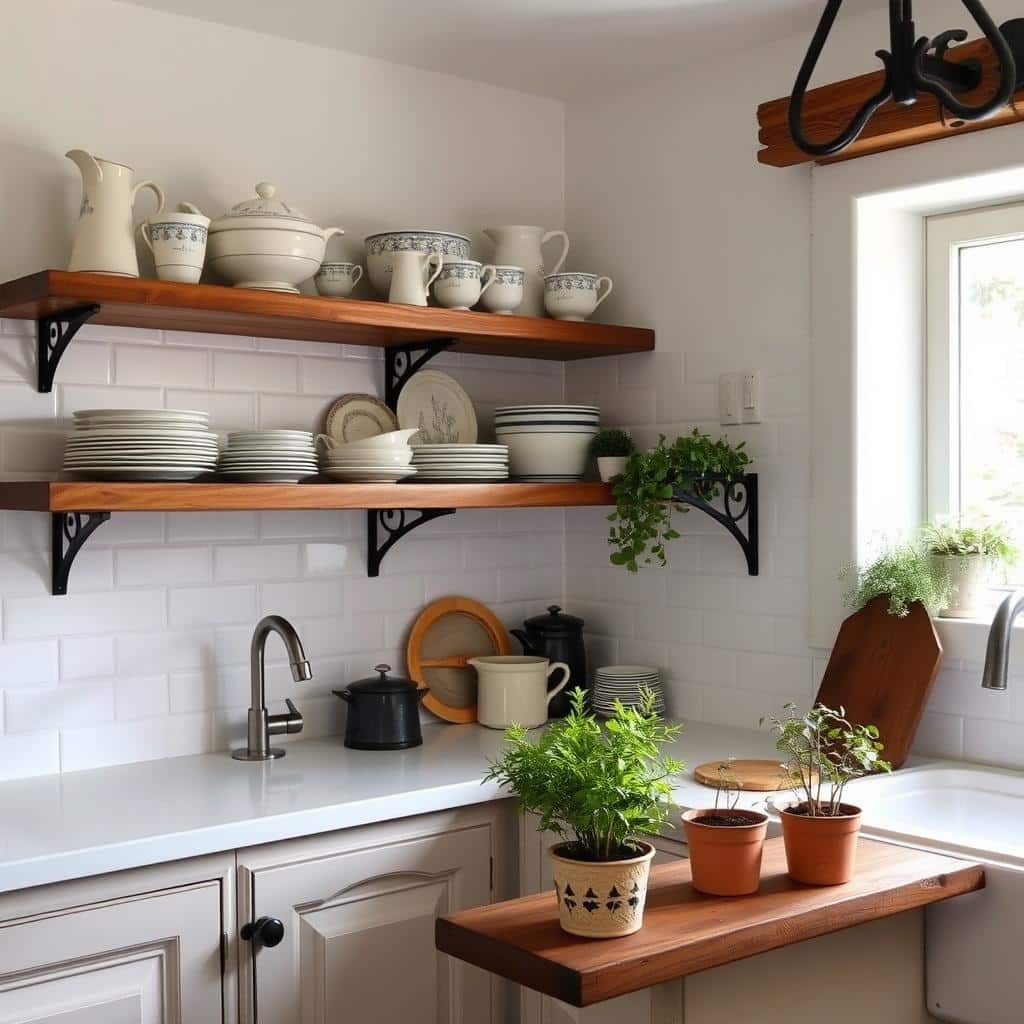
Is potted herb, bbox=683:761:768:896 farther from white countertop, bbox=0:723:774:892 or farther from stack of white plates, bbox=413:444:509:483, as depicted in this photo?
stack of white plates, bbox=413:444:509:483

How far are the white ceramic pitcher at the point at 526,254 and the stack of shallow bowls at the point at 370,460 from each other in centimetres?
59

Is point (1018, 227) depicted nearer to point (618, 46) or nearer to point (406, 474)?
point (618, 46)

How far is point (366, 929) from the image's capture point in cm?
231

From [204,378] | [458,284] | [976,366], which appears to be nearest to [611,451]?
[458,284]

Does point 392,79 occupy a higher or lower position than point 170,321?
higher

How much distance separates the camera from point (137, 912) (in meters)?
2.02

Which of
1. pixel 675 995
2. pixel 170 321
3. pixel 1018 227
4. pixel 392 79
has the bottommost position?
pixel 675 995

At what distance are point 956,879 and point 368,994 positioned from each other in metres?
1.05

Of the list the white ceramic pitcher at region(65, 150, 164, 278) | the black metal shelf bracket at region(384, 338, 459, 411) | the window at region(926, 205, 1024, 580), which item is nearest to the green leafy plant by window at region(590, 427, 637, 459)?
the black metal shelf bracket at region(384, 338, 459, 411)

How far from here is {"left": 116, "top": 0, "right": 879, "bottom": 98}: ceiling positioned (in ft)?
8.51

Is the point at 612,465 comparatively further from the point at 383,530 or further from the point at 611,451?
the point at 383,530

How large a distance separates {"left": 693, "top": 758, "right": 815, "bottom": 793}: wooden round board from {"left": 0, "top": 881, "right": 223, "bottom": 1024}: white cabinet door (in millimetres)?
886

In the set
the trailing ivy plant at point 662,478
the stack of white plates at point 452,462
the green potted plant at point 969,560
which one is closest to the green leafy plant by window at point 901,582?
the green potted plant at point 969,560

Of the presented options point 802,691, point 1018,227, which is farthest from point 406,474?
point 1018,227
